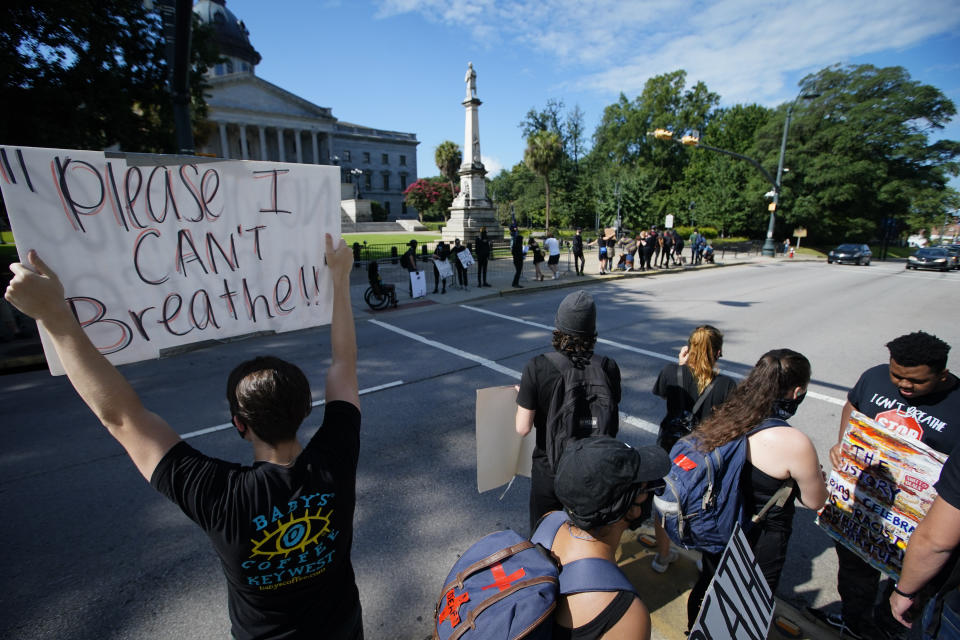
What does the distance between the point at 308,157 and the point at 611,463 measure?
243 ft

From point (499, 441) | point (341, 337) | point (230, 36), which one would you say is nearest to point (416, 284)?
point (499, 441)

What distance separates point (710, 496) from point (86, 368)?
2498mm

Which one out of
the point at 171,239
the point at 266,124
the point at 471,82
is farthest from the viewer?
the point at 266,124

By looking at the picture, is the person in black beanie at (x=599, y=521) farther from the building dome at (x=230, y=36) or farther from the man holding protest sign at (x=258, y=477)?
the building dome at (x=230, y=36)

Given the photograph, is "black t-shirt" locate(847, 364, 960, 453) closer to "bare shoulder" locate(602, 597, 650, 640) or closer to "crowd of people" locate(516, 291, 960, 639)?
"crowd of people" locate(516, 291, 960, 639)

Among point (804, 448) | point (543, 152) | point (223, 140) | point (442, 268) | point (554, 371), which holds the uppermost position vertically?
point (223, 140)

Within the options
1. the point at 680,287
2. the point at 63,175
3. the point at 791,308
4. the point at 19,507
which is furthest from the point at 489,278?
the point at 63,175

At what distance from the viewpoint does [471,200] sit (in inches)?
1022

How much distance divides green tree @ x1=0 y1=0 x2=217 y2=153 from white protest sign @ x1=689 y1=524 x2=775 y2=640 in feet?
45.6

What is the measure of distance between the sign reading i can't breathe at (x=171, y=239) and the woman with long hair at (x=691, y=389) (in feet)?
7.68

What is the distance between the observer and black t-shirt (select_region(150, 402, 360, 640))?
1.33 metres

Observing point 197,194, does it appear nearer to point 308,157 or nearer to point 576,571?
point 576,571

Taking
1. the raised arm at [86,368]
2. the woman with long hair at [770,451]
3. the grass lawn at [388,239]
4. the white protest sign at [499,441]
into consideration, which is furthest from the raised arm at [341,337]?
the grass lawn at [388,239]

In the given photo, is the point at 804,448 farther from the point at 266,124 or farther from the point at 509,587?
the point at 266,124
